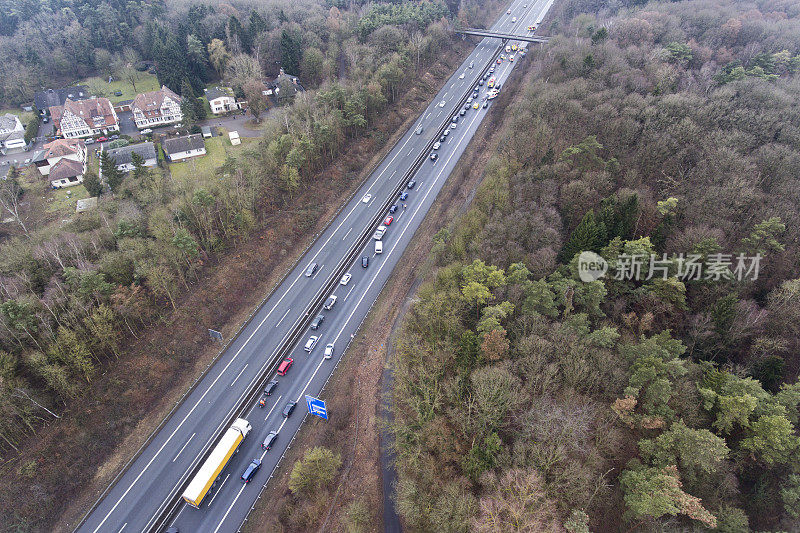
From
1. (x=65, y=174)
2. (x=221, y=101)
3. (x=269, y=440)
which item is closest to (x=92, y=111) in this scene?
(x=65, y=174)

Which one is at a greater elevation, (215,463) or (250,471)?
(215,463)

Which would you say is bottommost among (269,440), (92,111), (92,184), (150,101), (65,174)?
(269,440)

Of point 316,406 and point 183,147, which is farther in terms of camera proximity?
point 183,147

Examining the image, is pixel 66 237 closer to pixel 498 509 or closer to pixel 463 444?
pixel 463 444

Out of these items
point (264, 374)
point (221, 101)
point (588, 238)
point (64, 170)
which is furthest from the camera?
point (221, 101)

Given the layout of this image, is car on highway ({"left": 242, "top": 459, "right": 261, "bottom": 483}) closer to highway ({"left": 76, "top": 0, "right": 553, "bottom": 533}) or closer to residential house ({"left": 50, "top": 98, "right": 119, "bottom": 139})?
highway ({"left": 76, "top": 0, "right": 553, "bottom": 533})

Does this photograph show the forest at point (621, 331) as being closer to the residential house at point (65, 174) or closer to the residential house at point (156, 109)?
the residential house at point (65, 174)

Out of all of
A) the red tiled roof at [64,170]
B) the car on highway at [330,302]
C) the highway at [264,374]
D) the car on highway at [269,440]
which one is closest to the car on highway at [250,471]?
the highway at [264,374]

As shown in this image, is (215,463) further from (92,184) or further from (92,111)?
(92,111)
